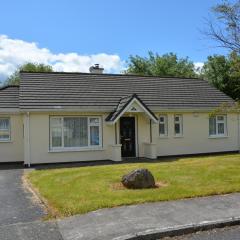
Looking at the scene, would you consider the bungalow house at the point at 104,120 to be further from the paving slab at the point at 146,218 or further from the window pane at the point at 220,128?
the paving slab at the point at 146,218

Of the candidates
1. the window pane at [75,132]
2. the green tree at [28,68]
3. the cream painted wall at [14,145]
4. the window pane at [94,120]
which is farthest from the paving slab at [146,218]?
the green tree at [28,68]

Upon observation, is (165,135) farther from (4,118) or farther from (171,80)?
(4,118)

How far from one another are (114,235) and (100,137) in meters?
15.7

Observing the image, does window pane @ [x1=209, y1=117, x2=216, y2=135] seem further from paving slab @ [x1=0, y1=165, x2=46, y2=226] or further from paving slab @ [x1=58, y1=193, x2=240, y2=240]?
paving slab @ [x1=58, y1=193, x2=240, y2=240]

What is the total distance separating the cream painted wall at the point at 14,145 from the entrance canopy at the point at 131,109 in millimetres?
4565

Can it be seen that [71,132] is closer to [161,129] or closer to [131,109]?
[131,109]

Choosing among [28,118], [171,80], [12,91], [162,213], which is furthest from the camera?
[171,80]

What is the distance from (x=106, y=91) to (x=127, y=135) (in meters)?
3.00

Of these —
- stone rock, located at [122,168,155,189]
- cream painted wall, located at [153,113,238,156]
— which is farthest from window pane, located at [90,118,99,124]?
stone rock, located at [122,168,155,189]

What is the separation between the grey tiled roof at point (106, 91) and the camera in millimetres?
23516

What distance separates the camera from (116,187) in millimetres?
13070

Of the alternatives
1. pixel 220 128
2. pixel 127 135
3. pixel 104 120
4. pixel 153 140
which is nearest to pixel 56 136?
pixel 104 120

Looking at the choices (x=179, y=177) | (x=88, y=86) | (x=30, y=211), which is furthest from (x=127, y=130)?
(x=30, y=211)

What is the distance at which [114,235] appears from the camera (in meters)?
8.22
